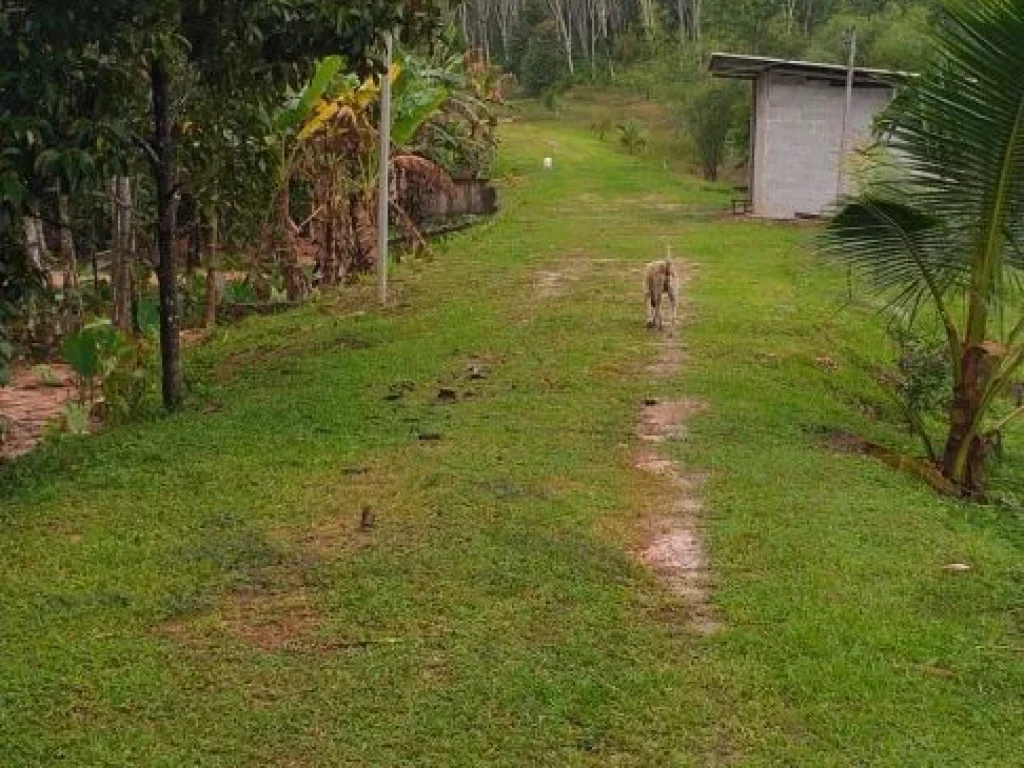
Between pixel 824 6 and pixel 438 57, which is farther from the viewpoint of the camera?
pixel 824 6

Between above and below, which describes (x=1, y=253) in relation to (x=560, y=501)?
above

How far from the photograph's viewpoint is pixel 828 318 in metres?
12.8

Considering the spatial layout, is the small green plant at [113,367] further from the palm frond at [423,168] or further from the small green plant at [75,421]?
the palm frond at [423,168]

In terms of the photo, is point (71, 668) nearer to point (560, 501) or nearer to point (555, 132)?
point (560, 501)

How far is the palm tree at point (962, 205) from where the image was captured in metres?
6.65

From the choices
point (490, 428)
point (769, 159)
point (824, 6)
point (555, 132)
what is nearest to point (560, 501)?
point (490, 428)

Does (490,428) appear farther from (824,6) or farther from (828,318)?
(824,6)

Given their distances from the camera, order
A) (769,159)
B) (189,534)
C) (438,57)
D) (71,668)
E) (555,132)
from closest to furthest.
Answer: (71,668)
(189,534)
(438,57)
(769,159)
(555,132)

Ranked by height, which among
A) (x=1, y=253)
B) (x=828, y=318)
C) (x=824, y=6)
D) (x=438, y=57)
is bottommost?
(x=828, y=318)

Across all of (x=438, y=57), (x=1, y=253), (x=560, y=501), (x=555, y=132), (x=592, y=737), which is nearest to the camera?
(x=592, y=737)

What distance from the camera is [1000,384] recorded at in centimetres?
732

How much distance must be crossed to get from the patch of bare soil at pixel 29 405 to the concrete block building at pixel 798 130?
15368 mm

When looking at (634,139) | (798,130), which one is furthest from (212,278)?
(634,139)

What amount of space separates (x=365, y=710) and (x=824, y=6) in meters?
55.2
